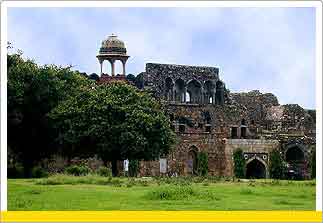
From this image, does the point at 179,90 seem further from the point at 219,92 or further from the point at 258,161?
the point at 258,161

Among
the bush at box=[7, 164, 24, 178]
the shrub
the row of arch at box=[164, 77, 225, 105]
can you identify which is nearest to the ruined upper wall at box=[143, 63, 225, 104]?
the row of arch at box=[164, 77, 225, 105]

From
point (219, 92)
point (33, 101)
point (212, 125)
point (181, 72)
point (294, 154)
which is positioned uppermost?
point (181, 72)

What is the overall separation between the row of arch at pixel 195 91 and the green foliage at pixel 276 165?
5.95 metres

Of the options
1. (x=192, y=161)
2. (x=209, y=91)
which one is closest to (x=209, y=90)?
(x=209, y=91)

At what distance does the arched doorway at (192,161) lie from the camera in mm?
38741

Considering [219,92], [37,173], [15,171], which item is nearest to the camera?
[37,173]

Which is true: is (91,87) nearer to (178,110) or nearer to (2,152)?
(178,110)

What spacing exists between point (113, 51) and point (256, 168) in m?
9.75

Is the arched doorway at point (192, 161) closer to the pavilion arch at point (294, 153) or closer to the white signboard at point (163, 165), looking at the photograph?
the white signboard at point (163, 165)

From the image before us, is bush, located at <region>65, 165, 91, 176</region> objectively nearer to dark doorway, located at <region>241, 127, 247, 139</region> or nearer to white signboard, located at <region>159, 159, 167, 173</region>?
white signboard, located at <region>159, 159, 167, 173</region>

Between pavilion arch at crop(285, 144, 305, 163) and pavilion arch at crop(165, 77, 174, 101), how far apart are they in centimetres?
735

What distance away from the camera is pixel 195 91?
44.3m

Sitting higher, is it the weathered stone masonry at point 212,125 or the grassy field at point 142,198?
the weathered stone masonry at point 212,125

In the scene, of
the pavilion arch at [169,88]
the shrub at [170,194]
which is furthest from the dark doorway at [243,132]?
the shrub at [170,194]
